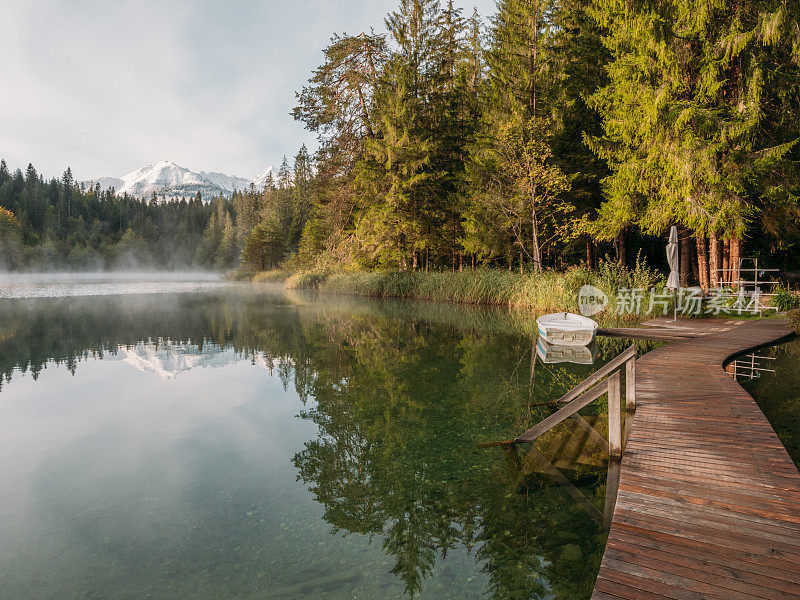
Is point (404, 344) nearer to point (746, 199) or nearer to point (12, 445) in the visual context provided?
point (12, 445)

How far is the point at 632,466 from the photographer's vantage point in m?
3.92

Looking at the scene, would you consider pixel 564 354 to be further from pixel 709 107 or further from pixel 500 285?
pixel 709 107

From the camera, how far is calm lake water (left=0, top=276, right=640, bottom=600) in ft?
→ 10.7

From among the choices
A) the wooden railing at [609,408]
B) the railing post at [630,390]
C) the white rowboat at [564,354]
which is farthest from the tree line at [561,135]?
the wooden railing at [609,408]

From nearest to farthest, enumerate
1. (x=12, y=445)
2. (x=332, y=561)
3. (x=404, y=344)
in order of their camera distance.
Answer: (x=332, y=561) < (x=12, y=445) < (x=404, y=344)

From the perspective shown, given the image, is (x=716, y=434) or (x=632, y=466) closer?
(x=632, y=466)

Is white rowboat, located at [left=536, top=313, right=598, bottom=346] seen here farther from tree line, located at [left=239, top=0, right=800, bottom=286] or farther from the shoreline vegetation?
tree line, located at [left=239, top=0, right=800, bottom=286]

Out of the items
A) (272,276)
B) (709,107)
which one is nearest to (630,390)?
(709,107)

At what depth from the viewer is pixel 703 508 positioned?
3.14 m

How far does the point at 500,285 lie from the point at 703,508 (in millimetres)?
18211

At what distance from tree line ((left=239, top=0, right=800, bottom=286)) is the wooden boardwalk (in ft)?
39.9

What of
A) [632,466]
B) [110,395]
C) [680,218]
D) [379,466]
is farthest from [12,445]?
[680,218]

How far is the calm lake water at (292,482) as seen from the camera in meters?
3.27

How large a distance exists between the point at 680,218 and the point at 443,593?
16262mm
